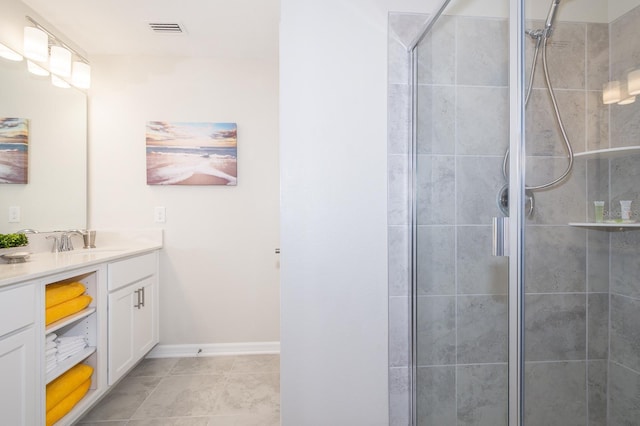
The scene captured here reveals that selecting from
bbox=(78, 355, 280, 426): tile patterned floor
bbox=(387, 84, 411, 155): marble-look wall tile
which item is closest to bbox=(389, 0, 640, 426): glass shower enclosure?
bbox=(387, 84, 411, 155): marble-look wall tile

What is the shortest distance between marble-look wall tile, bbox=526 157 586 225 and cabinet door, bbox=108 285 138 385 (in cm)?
209

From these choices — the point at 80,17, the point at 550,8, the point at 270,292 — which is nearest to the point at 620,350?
the point at 550,8

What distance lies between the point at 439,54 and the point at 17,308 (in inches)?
74.0

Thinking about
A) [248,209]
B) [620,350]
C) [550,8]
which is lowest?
[620,350]

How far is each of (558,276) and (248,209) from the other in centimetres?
216

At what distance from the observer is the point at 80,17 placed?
2.05 metres

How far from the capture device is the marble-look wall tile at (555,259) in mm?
746

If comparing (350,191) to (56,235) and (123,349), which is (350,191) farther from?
(56,235)

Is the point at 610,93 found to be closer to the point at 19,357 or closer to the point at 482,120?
the point at 482,120

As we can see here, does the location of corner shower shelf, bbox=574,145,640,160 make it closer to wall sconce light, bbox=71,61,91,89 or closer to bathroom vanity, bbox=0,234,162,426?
bathroom vanity, bbox=0,234,162,426

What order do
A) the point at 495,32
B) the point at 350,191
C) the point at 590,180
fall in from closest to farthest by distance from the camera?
the point at 590,180, the point at 495,32, the point at 350,191

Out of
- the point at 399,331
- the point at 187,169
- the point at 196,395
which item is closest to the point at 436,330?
the point at 399,331

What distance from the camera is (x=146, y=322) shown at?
2.23m

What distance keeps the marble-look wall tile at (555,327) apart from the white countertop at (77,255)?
1.71 m
